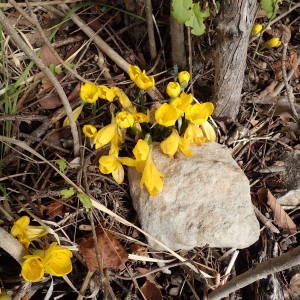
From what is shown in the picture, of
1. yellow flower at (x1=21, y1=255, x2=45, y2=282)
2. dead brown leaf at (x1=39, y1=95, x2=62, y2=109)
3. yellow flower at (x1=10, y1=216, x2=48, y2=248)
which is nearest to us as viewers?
yellow flower at (x1=21, y1=255, x2=45, y2=282)

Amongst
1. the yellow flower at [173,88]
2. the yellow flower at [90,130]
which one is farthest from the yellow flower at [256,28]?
the yellow flower at [90,130]

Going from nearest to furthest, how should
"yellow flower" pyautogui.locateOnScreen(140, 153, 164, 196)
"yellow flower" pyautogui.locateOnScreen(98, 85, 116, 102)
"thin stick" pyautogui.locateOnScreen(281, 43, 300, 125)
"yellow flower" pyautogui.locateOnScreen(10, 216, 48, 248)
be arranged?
"yellow flower" pyautogui.locateOnScreen(10, 216, 48, 248)
"yellow flower" pyautogui.locateOnScreen(140, 153, 164, 196)
"yellow flower" pyautogui.locateOnScreen(98, 85, 116, 102)
"thin stick" pyautogui.locateOnScreen(281, 43, 300, 125)

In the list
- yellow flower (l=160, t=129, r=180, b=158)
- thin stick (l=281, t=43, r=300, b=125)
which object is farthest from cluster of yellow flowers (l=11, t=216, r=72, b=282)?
thin stick (l=281, t=43, r=300, b=125)

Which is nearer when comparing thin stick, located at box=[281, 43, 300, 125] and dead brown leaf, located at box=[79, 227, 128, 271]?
Answer: dead brown leaf, located at box=[79, 227, 128, 271]

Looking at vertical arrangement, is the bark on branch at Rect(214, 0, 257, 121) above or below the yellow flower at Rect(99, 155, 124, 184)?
above

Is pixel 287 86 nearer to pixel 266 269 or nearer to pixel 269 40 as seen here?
pixel 269 40

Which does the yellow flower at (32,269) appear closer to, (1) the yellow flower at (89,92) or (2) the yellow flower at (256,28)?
(1) the yellow flower at (89,92)

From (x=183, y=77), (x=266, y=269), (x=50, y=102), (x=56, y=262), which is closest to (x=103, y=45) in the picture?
(x=50, y=102)

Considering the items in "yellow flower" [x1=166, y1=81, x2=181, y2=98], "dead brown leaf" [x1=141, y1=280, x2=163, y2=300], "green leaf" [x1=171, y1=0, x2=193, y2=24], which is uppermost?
"green leaf" [x1=171, y1=0, x2=193, y2=24]

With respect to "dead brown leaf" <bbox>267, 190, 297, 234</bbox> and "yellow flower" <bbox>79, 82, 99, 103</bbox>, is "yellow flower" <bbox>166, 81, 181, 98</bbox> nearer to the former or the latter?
"yellow flower" <bbox>79, 82, 99, 103</bbox>
